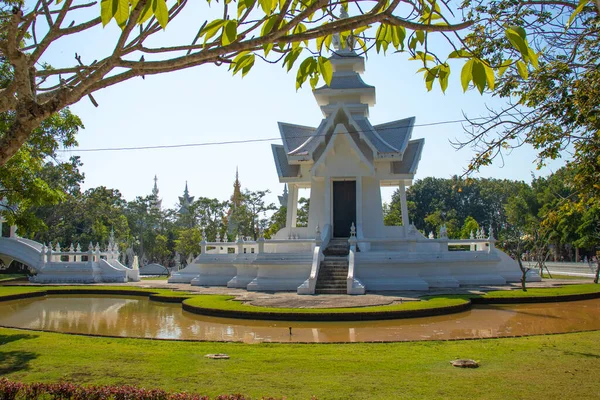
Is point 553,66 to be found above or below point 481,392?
above

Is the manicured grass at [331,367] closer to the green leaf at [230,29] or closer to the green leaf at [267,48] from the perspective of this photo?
the green leaf at [267,48]

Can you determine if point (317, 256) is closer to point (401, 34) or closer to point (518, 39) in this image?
point (401, 34)

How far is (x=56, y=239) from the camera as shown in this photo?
46.0 metres

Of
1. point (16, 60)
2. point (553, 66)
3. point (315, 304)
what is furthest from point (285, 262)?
point (16, 60)

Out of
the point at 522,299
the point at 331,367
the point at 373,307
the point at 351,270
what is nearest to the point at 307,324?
the point at 373,307

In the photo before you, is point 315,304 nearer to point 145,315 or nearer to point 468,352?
point 145,315

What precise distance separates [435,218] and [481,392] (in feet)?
165

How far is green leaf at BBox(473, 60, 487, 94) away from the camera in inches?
128

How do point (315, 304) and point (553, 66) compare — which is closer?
point (553, 66)

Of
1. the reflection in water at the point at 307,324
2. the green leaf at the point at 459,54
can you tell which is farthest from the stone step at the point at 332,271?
the green leaf at the point at 459,54

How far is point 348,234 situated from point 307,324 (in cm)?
1264

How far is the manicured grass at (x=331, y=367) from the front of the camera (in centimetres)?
632

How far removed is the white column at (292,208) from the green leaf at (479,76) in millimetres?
23176

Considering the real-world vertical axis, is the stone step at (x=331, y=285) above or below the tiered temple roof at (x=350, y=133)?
below
